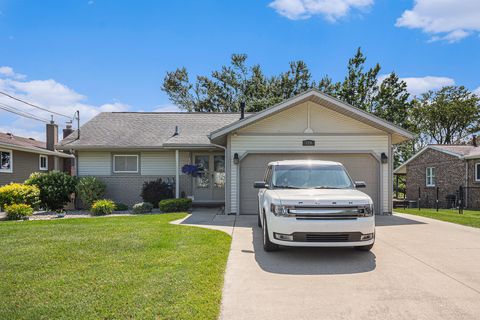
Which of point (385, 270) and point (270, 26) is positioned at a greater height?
point (270, 26)

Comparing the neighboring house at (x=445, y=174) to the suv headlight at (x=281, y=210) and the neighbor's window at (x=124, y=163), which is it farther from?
the neighbor's window at (x=124, y=163)

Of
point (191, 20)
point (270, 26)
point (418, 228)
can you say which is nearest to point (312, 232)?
A: point (418, 228)

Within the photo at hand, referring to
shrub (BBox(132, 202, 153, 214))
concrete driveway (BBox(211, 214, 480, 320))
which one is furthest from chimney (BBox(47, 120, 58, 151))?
concrete driveway (BBox(211, 214, 480, 320))

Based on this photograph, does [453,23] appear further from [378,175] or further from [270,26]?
[378,175]

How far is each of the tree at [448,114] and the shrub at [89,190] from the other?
122 ft

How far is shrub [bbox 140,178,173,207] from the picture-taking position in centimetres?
1479

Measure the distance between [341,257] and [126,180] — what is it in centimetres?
1199

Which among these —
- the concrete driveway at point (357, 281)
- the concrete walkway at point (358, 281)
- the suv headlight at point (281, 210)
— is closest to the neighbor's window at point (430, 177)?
the concrete walkway at point (358, 281)

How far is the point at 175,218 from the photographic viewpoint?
37.9 ft

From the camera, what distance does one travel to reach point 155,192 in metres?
14.8

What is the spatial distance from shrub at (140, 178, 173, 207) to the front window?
10135mm

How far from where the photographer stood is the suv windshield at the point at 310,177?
24.4 feet

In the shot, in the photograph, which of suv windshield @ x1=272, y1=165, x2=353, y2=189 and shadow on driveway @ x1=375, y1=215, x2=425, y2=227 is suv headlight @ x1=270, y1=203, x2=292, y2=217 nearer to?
suv windshield @ x1=272, y1=165, x2=353, y2=189

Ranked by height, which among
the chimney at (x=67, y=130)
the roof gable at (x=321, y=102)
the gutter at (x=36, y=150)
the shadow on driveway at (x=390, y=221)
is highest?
the chimney at (x=67, y=130)
